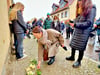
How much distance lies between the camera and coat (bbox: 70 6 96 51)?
2.24 metres

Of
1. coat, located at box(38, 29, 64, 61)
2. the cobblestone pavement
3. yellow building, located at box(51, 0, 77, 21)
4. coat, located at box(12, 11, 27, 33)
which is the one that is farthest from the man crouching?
yellow building, located at box(51, 0, 77, 21)

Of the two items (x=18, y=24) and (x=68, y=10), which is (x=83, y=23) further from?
(x=68, y=10)

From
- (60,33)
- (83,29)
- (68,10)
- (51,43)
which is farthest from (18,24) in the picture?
(68,10)

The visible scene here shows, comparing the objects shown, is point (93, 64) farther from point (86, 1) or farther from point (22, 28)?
point (22, 28)

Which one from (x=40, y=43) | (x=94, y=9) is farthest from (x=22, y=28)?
(x=94, y=9)

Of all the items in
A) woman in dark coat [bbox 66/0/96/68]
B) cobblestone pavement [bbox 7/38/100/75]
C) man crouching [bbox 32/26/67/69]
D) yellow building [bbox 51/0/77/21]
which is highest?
yellow building [bbox 51/0/77/21]

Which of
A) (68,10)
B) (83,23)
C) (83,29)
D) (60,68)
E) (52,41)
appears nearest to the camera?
(83,23)

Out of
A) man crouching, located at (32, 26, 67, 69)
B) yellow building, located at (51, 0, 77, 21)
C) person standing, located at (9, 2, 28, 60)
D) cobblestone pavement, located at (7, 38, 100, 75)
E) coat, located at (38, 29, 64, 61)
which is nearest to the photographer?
cobblestone pavement, located at (7, 38, 100, 75)

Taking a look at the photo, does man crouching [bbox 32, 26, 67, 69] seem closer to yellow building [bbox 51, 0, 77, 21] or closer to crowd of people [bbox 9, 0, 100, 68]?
crowd of people [bbox 9, 0, 100, 68]

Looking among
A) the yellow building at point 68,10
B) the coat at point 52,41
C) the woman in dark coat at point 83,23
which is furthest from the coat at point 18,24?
the yellow building at point 68,10

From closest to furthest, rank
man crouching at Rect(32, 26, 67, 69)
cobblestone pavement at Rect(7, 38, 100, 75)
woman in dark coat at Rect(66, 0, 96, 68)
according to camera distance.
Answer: woman in dark coat at Rect(66, 0, 96, 68)
cobblestone pavement at Rect(7, 38, 100, 75)
man crouching at Rect(32, 26, 67, 69)

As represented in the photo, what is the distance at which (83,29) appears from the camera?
237 centimetres

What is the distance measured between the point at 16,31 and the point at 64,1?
18.1 metres

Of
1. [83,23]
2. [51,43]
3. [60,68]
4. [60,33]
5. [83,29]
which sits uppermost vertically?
[83,23]
